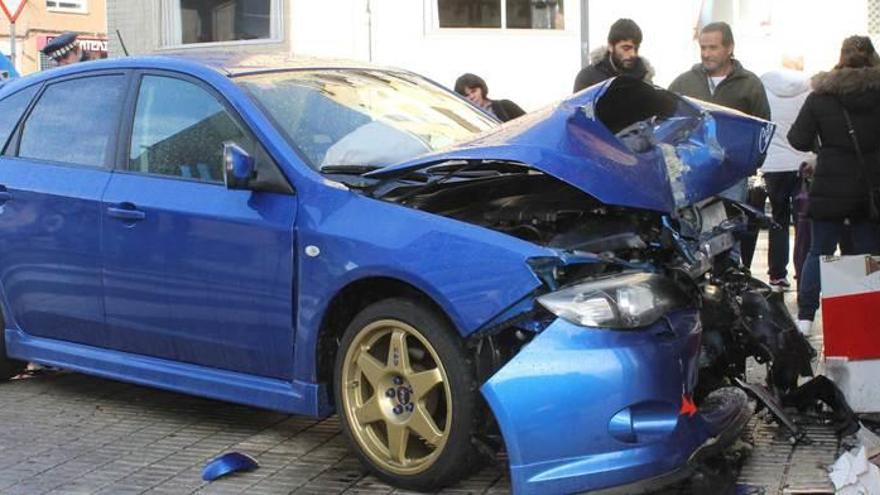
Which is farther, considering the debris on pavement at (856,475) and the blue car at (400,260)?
the debris on pavement at (856,475)

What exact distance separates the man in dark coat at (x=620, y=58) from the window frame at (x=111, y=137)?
292 centimetres

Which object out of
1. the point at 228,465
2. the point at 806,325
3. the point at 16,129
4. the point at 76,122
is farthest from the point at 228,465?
the point at 806,325

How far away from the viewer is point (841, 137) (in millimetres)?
6195

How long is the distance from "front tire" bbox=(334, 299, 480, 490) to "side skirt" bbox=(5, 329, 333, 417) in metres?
0.18

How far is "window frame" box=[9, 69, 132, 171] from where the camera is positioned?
5168 mm

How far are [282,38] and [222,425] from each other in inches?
311

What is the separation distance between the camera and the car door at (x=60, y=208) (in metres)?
5.09

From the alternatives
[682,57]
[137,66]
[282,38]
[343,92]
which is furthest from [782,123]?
[282,38]

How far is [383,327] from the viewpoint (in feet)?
13.6

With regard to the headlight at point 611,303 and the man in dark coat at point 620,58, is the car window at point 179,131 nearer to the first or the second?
the headlight at point 611,303

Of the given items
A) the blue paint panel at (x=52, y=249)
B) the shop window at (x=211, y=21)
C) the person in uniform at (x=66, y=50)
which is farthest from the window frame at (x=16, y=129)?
the shop window at (x=211, y=21)

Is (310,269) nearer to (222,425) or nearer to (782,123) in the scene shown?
(222,425)

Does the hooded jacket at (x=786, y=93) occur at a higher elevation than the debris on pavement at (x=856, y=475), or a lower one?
higher

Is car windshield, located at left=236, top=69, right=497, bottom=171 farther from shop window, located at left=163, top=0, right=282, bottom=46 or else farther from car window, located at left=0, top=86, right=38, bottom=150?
shop window, located at left=163, top=0, right=282, bottom=46
